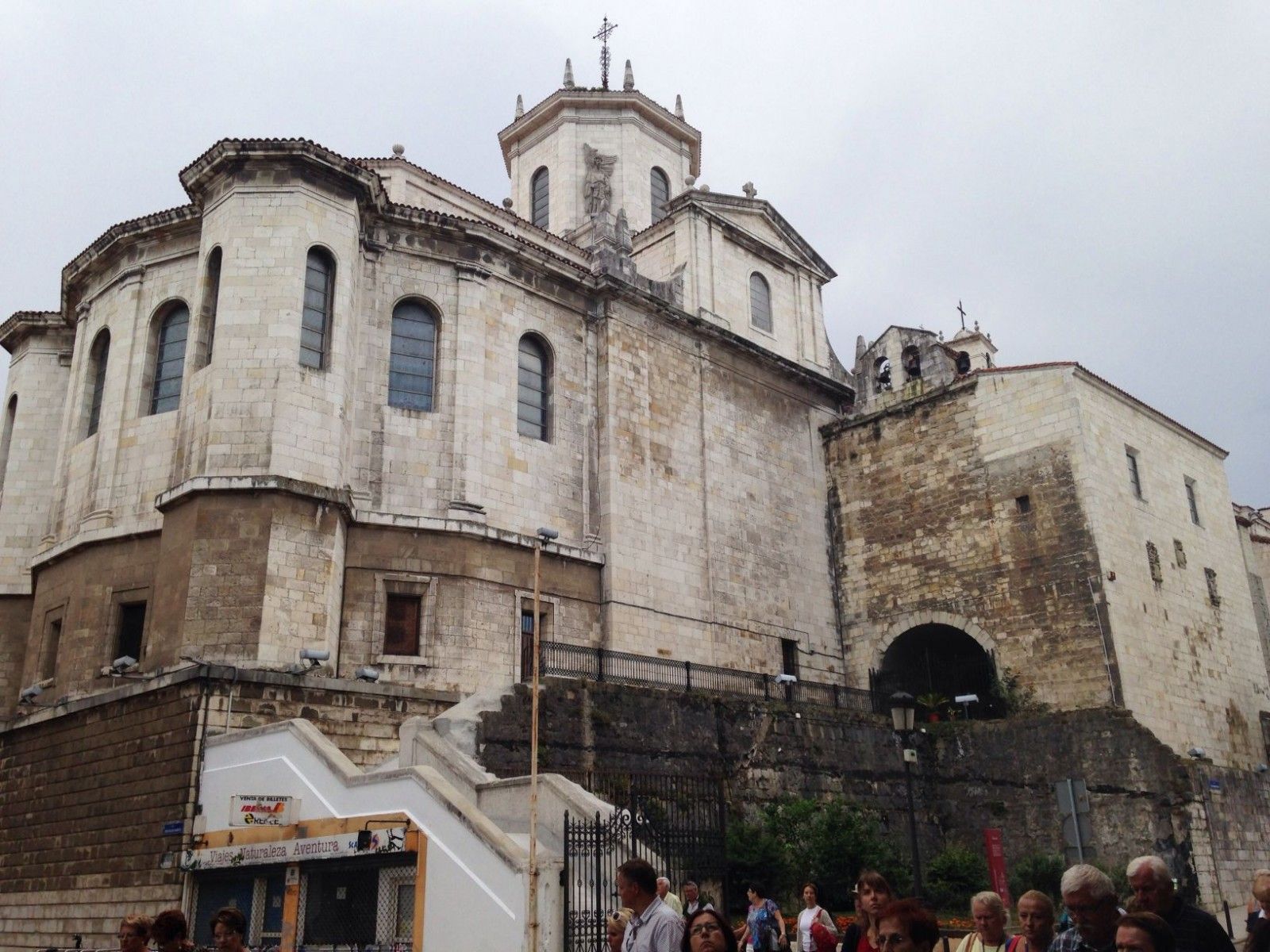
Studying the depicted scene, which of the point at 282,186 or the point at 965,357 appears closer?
the point at 282,186

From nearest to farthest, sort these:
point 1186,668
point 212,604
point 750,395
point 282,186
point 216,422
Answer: point 212,604, point 216,422, point 282,186, point 1186,668, point 750,395

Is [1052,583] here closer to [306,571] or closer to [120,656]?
[306,571]

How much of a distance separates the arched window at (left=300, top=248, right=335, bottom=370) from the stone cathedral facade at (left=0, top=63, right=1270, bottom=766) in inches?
3.0

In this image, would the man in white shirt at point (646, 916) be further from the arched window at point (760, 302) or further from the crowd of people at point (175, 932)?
the arched window at point (760, 302)

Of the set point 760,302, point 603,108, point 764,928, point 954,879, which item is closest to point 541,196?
point 603,108

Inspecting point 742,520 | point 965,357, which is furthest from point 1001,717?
point 965,357

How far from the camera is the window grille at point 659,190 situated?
3462 centimetres

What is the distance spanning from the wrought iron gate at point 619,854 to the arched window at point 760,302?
16392 millimetres

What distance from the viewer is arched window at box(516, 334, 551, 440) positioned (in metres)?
24.5

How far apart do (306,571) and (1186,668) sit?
19974 mm

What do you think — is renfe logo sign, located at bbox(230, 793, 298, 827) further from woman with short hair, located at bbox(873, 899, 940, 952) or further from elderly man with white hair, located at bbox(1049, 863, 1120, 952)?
elderly man with white hair, located at bbox(1049, 863, 1120, 952)

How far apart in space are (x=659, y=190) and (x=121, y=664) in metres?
21.9

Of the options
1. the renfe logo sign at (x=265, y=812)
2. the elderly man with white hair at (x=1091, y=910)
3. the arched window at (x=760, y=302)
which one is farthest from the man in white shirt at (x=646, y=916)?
the arched window at (x=760, y=302)

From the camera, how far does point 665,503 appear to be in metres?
25.5
